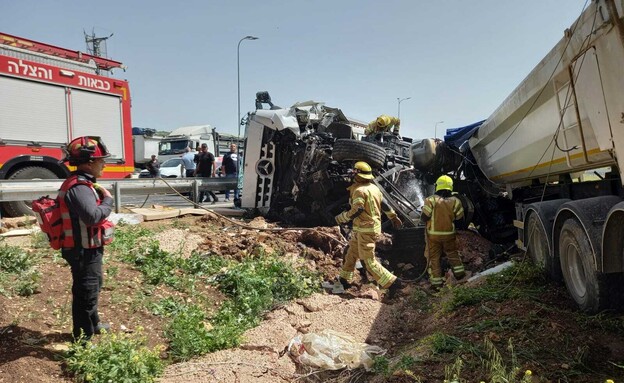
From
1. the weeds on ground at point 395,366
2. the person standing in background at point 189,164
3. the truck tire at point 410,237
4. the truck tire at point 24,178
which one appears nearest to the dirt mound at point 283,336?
the weeds on ground at point 395,366

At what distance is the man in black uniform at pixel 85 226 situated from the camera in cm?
303

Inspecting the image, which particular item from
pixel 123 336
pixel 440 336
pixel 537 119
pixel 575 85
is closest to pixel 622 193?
pixel 575 85

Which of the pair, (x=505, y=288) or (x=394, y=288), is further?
(x=394, y=288)

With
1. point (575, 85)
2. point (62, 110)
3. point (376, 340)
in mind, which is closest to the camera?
point (575, 85)

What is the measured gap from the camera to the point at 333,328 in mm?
4188

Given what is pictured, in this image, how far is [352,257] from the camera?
550 centimetres

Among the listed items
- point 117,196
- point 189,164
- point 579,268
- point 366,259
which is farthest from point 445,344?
point 189,164

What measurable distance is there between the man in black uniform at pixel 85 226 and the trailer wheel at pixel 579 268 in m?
3.40

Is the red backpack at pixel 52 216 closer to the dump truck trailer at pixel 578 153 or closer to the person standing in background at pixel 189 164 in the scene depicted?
the dump truck trailer at pixel 578 153

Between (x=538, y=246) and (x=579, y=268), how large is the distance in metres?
1.12

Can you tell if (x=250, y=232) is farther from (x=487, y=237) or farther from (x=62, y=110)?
(x=62, y=110)

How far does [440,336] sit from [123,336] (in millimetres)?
2200

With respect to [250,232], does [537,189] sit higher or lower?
higher

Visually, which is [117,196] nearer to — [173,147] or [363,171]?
[363,171]
